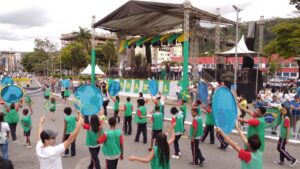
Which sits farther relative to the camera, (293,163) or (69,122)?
(69,122)

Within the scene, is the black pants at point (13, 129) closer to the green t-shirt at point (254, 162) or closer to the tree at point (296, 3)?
the green t-shirt at point (254, 162)

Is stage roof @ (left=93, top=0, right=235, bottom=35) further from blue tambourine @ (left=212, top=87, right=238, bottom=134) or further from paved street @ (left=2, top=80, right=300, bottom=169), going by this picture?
blue tambourine @ (left=212, top=87, right=238, bottom=134)

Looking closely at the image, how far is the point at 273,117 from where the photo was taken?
10.0m

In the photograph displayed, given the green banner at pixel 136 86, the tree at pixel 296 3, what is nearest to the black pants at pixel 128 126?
the green banner at pixel 136 86

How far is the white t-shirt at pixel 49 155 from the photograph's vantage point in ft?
12.4

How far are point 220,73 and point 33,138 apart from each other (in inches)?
609

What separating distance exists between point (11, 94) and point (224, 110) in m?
7.67

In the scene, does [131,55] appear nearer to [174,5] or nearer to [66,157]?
[174,5]

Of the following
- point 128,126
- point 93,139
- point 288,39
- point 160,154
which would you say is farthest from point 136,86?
point 160,154

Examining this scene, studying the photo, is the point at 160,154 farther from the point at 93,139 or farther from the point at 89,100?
the point at 89,100

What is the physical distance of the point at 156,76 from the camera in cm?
2423

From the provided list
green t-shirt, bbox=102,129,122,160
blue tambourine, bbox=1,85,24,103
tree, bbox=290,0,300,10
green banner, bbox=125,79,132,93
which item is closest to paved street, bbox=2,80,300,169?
blue tambourine, bbox=1,85,24,103

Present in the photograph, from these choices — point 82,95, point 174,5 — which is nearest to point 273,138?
point 82,95

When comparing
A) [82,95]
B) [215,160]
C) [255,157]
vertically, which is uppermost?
[82,95]
